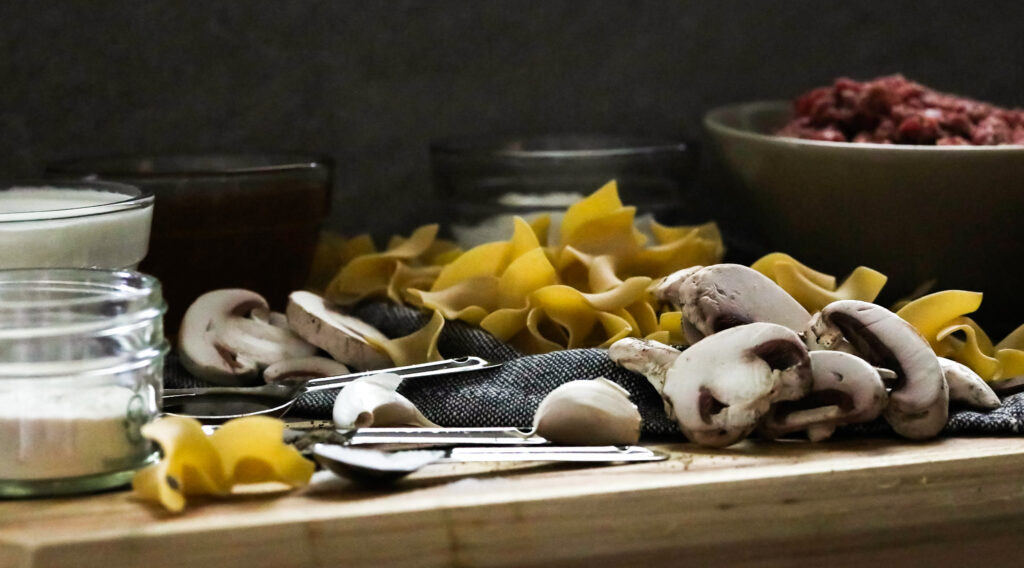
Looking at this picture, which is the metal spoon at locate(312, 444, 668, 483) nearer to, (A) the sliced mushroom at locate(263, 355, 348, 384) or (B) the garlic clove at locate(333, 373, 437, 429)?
(B) the garlic clove at locate(333, 373, 437, 429)

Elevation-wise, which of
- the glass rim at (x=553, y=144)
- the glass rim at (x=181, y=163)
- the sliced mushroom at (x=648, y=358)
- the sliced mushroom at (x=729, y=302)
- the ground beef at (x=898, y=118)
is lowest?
the sliced mushroom at (x=648, y=358)

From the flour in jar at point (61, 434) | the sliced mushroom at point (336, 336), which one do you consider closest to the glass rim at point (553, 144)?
the sliced mushroom at point (336, 336)

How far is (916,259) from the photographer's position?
3.01 feet

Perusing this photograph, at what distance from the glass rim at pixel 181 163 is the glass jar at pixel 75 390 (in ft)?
1.11

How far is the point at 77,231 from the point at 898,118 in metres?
0.68

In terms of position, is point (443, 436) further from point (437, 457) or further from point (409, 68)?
point (409, 68)

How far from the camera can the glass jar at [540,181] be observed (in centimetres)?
101

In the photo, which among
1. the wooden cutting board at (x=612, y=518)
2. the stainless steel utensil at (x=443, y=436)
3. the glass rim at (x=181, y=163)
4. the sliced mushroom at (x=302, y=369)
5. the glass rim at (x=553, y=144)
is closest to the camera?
the wooden cutting board at (x=612, y=518)

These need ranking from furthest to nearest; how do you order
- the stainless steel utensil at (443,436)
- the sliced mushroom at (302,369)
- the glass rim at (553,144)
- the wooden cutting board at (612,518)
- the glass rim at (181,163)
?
the glass rim at (553,144), the glass rim at (181,163), the sliced mushroom at (302,369), the stainless steel utensil at (443,436), the wooden cutting board at (612,518)

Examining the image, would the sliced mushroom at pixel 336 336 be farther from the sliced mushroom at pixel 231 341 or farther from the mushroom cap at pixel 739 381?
the mushroom cap at pixel 739 381

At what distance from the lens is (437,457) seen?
1.98 ft

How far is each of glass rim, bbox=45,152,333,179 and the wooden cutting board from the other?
0.42 metres

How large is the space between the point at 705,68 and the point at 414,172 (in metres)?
0.35

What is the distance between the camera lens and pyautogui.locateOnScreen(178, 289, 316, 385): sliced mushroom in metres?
0.78
